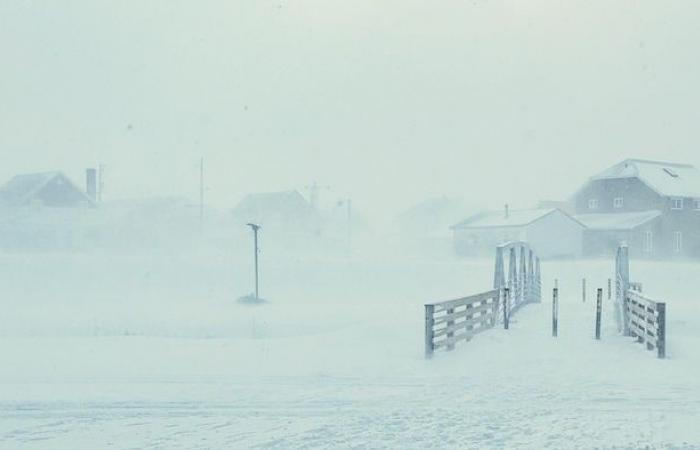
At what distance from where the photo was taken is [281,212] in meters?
88.4

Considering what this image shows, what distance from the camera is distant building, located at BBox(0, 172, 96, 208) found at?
7106 cm

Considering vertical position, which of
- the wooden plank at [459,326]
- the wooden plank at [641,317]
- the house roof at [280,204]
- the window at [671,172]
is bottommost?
the wooden plank at [459,326]

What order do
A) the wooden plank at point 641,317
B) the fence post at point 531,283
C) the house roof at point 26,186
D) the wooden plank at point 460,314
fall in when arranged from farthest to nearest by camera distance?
the house roof at point 26,186, the fence post at point 531,283, the wooden plank at point 460,314, the wooden plank at point 641,317

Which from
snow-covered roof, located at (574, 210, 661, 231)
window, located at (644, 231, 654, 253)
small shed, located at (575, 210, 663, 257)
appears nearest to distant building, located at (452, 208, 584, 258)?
small shed, located at (575, 210, 663, 257)

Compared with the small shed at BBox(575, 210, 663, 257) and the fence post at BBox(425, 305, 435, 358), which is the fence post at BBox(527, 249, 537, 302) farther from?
the small shed at BBox(575, 210, 663, 257)

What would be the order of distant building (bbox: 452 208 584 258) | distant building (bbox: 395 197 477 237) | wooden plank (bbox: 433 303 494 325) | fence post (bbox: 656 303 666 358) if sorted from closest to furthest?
fence post (bbox: 656 303 666 358), wooden plank (bbox: 433 303 494 325), distant building (bbox: 452 208 584 258), distant building (bbox: 395 197 477 237)

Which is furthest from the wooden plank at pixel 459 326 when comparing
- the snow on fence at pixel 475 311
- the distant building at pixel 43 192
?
the distant building at pixel 43 192

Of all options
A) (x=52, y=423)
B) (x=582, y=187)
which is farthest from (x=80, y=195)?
(x=52, y=423)

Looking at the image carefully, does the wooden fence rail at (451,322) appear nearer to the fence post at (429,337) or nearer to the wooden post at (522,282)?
the fence post at (429,337)

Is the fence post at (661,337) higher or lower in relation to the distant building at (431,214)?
lower

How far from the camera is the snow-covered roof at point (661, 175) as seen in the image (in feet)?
223

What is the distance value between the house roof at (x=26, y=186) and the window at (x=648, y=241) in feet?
170

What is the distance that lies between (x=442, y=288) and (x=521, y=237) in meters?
17.9

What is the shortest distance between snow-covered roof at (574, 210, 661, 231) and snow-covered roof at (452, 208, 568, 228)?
3.81 m
